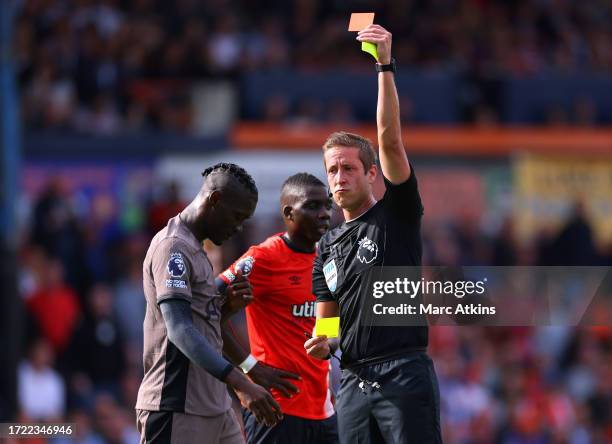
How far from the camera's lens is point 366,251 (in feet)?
19.7

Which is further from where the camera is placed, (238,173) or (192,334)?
(238,173)

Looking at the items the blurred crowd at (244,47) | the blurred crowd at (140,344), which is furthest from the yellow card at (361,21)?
the blurred crowd at (244,47)

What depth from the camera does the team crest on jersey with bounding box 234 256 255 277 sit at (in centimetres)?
693

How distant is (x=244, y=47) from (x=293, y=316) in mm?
10747

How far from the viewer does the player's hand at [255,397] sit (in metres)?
5.72

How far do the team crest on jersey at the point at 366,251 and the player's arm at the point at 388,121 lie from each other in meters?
0.37

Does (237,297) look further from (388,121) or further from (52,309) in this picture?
(52,309)

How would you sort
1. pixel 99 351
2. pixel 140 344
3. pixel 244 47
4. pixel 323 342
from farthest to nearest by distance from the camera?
1. pixel 244 47
2. pixel 140 344
3. pixel 99 351
4. pixel 323 342

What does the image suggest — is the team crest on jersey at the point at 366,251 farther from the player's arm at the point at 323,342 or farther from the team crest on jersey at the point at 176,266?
the team crest on jersey at the point at 176,266

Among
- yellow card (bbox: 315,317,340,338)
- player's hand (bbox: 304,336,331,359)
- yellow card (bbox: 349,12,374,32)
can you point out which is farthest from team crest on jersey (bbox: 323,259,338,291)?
yellow card (bbox: 349,12,374,32)

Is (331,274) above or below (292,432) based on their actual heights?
above

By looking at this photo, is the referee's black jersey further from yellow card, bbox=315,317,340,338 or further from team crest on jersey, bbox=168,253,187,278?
team crest on jersey, bbox=168,253,187,278

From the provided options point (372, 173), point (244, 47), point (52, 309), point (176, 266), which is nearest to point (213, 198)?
point (176, 266)

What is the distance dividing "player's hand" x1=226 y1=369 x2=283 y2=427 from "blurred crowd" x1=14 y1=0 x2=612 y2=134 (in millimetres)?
9792
